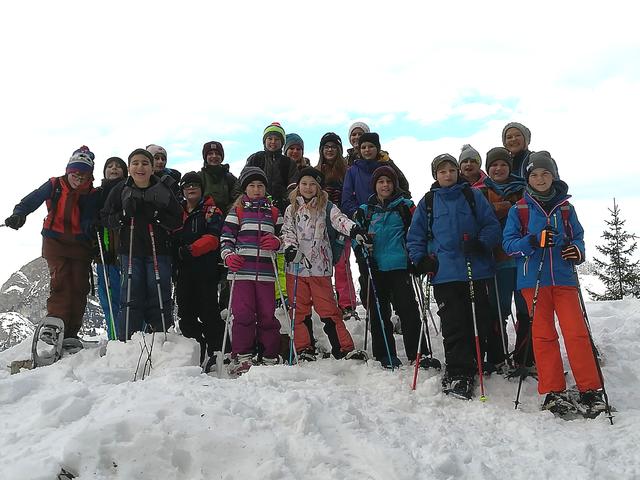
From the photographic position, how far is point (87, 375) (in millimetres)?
4668

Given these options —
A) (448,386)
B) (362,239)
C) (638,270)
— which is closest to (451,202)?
(362,239)

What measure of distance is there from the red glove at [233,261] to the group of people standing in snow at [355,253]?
0.02 meters

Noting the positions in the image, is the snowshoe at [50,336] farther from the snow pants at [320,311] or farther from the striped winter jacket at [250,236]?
the snow pants at [320,311]

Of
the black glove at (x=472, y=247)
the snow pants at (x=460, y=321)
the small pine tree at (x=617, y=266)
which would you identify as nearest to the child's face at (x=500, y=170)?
the black glove at (x=472, y=247)

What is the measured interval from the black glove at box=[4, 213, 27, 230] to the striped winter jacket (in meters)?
2.66

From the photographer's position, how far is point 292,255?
5941 millimetres

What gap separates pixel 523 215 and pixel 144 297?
463 centimetres

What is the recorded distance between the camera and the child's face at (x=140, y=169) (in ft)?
19.9

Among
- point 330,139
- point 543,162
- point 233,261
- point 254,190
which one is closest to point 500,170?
point 543,162

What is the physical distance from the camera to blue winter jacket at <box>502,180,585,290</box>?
4613mm

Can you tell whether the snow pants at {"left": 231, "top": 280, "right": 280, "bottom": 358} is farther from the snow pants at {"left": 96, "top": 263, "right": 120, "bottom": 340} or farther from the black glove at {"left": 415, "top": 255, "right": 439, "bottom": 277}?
the snow pants at {"left": 96, "top": 263, "right": 120, "bottom": 340}

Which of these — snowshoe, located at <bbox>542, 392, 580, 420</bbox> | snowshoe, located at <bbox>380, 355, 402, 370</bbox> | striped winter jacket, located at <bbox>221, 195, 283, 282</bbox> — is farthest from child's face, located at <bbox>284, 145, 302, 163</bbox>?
snowshoe, located at <bbox>542, 392, 580, 420</bbox>

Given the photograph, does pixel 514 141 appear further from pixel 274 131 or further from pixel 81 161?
pixel 81 161

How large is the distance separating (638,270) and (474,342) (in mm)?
21682
